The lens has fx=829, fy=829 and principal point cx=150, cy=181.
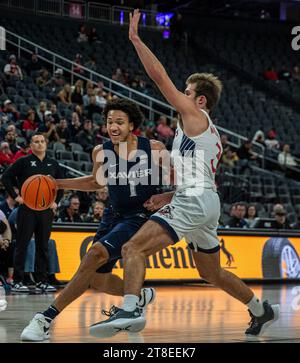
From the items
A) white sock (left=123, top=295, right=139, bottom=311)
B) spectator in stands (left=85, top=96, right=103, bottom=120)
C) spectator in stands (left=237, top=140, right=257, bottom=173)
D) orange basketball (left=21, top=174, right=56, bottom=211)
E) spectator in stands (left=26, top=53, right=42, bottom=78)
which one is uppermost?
spectator in stands (left=26, top=53, right=42, bottom=78)

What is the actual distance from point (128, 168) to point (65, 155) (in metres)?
10.8

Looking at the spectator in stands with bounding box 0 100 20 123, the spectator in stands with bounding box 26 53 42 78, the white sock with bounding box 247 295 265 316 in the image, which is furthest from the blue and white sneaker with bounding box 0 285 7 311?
the spectator in stands with bounding box 26 53 42 78

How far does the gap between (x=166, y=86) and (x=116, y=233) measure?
4.54ft

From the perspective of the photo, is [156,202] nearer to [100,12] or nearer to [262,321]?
[262,321]

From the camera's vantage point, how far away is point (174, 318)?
8391mm

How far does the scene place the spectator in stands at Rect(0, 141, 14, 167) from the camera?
14789 mm

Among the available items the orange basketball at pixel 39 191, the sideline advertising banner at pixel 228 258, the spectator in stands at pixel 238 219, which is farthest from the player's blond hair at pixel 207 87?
the spectator in stands at pixel 238 219

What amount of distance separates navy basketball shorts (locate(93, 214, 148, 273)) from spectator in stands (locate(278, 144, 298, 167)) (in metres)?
16.5

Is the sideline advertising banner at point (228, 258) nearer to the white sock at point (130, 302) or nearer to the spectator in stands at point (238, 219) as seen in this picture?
the spectator in stands at point (238, 219)

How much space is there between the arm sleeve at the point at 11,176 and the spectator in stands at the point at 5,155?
2638mm

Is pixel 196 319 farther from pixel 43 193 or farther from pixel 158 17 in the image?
pixel 158 17

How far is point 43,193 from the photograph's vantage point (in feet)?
23.2

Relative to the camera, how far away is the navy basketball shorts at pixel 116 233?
22.4 feet

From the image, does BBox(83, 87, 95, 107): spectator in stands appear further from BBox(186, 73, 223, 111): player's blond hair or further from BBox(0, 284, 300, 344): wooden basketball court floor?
BBox(186, 73, 223, 111): player's blond hair
